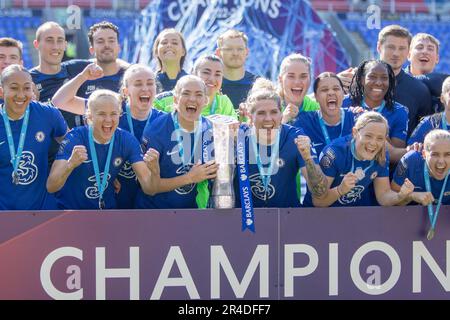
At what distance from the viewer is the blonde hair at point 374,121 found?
16.6 ft

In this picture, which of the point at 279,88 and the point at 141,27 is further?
the point at 141,27

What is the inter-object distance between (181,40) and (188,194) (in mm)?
1894

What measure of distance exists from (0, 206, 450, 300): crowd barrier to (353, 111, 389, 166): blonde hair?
338mm

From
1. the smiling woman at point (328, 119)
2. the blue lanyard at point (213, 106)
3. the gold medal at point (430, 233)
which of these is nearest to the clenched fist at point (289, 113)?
the smiling woman at point (328, 119)

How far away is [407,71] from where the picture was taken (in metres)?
6.61

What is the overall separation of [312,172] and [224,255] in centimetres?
73

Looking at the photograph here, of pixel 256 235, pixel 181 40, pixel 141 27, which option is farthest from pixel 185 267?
pixel 141 27

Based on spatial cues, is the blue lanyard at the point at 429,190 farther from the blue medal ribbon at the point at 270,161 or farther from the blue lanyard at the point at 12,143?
the blue lanyard at the point at 12,143

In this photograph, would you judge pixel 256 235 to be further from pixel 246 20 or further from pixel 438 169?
pixel 246 20

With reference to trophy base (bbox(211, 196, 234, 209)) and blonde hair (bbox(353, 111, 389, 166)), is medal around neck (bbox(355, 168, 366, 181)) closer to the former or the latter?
blonde hair (bbox(353, 111, 389, 166))

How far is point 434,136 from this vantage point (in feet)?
16.4

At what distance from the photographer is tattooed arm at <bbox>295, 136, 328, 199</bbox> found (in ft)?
16.0

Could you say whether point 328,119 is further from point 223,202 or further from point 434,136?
point 223,202

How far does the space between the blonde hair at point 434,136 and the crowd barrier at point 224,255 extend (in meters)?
0.39
